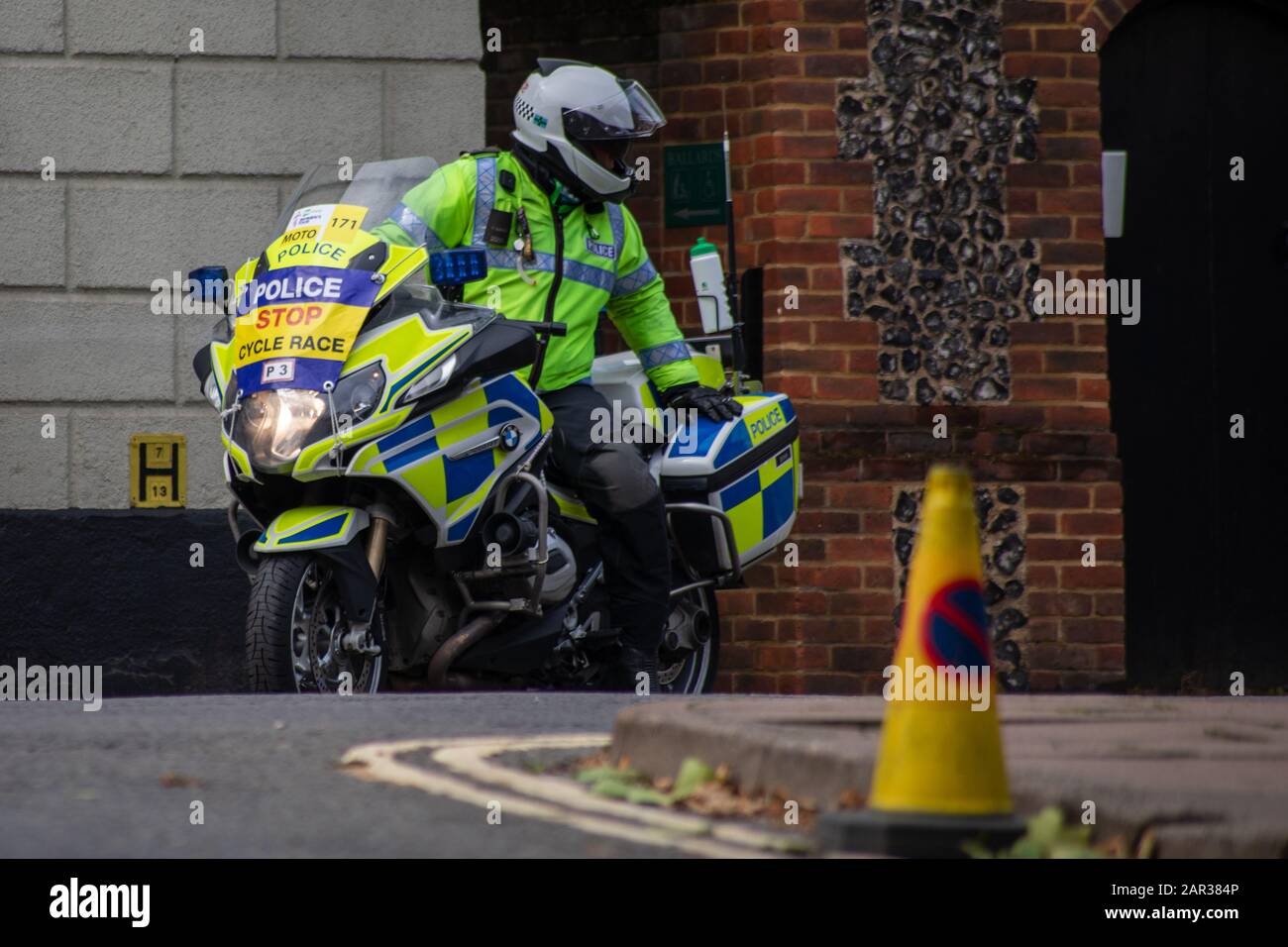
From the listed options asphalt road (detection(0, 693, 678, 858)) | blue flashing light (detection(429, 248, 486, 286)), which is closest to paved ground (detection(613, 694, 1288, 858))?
asphalt road (detection(0, 693, 678, 858))

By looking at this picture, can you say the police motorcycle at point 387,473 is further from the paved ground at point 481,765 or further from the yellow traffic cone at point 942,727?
the yellow traffic cone at point 942,727

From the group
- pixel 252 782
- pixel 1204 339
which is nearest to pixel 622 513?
pixel 252 782

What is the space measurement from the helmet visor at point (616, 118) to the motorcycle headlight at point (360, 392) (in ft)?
4.91

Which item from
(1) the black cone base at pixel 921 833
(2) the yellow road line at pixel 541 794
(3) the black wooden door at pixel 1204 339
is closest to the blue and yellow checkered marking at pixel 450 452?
(2) the yellow road line at pixel 541 794

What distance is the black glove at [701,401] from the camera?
9.30 meters

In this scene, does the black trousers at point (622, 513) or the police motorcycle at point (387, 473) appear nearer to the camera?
the police motorcycle at point (387, 473)

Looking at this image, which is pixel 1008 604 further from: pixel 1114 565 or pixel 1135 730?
pixel 1135 730

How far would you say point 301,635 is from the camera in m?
7.42

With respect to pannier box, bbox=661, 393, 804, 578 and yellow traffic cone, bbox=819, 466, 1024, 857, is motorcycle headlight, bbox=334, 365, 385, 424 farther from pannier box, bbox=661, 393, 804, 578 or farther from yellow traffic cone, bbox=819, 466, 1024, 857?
yellow traffic cone, bbox=819, 466, 1024, 857

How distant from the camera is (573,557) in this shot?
855 centimetres

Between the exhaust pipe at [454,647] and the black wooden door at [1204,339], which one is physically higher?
the black wooden door at [1204,339]

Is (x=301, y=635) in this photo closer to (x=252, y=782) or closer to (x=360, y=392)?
(x=360, y=392)

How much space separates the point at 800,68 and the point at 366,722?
5.75 meters

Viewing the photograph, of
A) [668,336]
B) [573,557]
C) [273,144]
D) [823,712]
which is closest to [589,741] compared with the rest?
[823,712]
